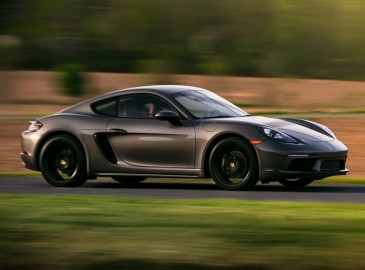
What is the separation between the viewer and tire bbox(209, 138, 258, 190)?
37.7 ft

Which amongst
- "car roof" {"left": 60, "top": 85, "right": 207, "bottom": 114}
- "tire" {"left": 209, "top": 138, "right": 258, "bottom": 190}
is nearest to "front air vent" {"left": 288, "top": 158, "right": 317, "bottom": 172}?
"tire" {"left": 209, "top": 138, "right": 258, "bottom": 190}

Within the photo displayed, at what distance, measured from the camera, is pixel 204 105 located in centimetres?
1235

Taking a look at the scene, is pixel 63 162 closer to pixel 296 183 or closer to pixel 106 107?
pixel 106 107

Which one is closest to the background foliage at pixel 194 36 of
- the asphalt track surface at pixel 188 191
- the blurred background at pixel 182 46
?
the blurred background at pixel 182 46

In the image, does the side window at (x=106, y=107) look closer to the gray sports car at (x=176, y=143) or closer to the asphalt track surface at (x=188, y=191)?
the gray sports car at (x=176, y=143)

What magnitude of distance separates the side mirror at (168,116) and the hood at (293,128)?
79cm

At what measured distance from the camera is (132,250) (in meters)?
6.17

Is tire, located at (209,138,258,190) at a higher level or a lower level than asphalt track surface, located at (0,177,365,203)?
higher

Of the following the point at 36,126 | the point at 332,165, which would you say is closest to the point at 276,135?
the point at 332,165

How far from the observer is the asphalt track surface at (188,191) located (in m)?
11.0

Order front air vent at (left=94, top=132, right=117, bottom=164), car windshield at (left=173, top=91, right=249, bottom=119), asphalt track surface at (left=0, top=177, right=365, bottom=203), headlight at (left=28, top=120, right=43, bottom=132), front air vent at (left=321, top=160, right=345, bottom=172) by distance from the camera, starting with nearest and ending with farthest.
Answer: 1. asphalt track surface at (left=0, top=177, right=365, bottom=203)
2. front air vent at (left=321, top=160, right=345, bottom=172)
3. car windshield at (left=173, top=91, right=249, bottom=119)
4. front air vent at (left=94, top=132, right=117, bottom=164)
5. headlight at (left=28, top=120, right=43, bottom=132)

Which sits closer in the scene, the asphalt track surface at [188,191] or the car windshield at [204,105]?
the asphalt track surface at [188,191]

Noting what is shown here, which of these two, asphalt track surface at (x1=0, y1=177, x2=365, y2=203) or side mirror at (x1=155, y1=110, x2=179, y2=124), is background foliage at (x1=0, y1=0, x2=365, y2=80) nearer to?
asphalt track surface at (x1=0, y1=177, x2=365, y2=203)

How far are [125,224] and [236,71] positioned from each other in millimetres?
43762
